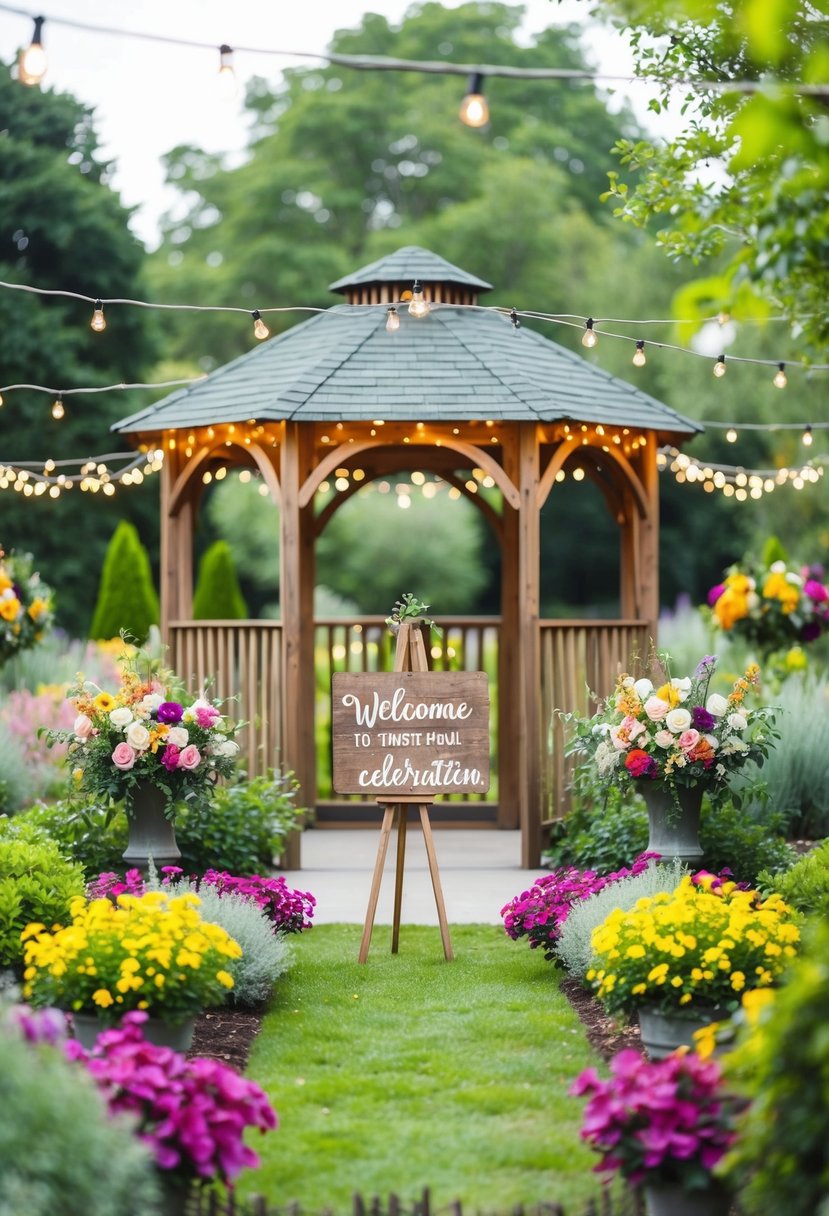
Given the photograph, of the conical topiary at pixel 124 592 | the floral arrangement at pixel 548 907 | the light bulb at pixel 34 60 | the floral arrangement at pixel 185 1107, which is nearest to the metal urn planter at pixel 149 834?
the floral arrangement at pixel 548 907

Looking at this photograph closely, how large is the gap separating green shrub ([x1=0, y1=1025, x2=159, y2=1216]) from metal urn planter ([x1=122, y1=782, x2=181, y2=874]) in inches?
146

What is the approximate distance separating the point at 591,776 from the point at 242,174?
24.1 meters

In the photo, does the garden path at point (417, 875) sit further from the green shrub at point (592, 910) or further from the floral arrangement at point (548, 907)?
the green shrub at point (592, 910)

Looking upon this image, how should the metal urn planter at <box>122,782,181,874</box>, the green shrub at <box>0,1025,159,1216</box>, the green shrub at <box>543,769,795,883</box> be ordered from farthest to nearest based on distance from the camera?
the green shrub at <box>543,769,795,883</box>
the metal urn planter at <box>122,782,181,874</box>
the green shrub at <box>0,1025,159,1216</box>

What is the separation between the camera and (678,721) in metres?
6.48

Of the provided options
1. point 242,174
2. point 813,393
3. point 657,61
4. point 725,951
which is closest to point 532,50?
point 242,174

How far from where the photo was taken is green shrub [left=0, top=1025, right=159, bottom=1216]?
2.86 m

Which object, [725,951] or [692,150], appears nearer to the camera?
[725,951]

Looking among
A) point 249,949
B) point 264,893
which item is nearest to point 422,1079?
point 249,949

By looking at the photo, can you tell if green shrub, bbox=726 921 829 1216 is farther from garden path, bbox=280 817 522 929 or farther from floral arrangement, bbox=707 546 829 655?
floral arrangement, bbox=707 546 829 655

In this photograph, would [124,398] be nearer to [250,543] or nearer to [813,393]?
[250,543]

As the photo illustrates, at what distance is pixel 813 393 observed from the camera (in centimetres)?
2180

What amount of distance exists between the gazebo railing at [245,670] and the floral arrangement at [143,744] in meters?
1.86

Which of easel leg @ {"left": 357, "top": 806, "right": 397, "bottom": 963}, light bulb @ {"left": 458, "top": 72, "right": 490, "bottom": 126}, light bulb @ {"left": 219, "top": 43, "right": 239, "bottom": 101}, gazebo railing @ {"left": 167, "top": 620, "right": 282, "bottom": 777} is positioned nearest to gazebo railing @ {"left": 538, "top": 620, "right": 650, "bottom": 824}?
gazebo railing @ {"left": 167, "top": 620, "right": 282, "bottom": 777}
